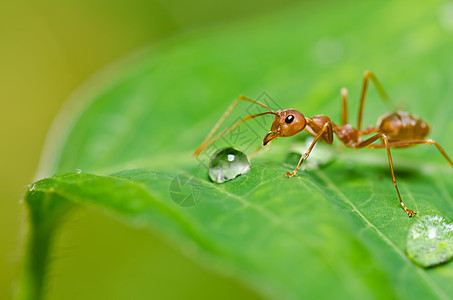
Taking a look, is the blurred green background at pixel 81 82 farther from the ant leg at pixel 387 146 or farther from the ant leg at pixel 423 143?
the ant leg at pixel 423 143

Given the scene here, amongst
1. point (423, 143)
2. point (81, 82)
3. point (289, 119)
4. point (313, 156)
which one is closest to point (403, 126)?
point (423, 143)

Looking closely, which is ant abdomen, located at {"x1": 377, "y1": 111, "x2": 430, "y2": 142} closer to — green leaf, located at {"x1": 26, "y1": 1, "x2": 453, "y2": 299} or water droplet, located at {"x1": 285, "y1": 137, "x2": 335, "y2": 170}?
green leaf, located at {"x1": 26, "y1": 1, "x2": 453, "y2": 299}

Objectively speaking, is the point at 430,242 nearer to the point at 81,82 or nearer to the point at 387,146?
the point at 387,146

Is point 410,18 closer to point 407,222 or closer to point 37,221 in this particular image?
point 407,222

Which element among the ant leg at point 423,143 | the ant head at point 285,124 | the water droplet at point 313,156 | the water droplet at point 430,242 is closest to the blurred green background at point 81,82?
the water droplet at point 313,156

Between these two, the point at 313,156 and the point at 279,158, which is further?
the point at 313,156
